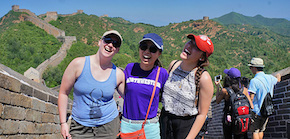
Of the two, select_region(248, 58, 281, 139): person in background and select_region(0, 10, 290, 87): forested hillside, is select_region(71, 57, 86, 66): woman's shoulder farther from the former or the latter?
select_region(0, 10, 290, 87): forested hillside

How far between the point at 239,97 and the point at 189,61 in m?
2.16

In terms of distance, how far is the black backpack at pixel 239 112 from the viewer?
4.64 m

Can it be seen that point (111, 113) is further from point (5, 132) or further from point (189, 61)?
point (5, 132)

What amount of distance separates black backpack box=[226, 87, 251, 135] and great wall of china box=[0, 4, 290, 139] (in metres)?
0.59

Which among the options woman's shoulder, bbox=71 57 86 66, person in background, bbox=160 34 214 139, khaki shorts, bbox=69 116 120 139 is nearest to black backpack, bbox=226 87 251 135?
person in background, bbox=160 34 214 139

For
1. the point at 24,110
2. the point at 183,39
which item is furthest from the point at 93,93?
the point at 183,39

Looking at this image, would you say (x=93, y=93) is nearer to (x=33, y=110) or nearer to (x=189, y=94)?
(x=189, y=94)

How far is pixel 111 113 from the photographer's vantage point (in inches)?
121

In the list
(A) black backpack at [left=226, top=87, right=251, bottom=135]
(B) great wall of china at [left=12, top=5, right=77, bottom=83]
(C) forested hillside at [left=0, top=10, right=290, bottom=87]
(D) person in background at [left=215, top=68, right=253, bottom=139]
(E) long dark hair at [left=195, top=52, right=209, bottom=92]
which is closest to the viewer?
Result: (E) long dark hair at [left=195, top=52, right=209, bottom=92]

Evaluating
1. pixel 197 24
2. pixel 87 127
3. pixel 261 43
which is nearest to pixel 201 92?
pixel 87 127

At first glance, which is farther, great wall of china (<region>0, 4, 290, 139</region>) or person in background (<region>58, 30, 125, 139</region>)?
great wall of china (<region>0, 4, 290, 139</region>)

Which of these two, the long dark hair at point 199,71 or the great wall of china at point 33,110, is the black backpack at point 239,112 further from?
the long dark hair at point 199,71

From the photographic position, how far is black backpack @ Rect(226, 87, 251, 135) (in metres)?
4.64

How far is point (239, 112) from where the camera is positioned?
469 cm
